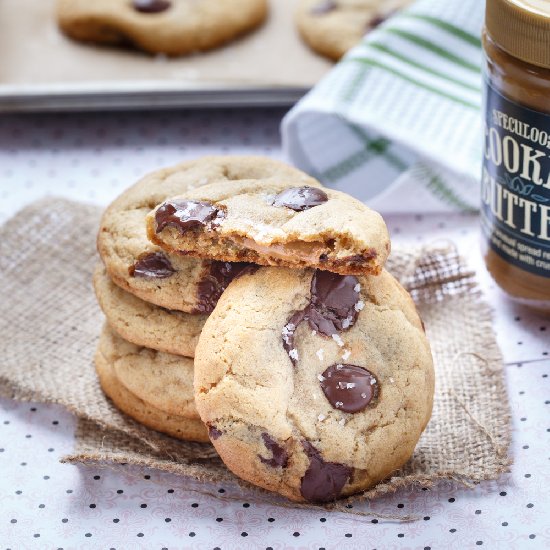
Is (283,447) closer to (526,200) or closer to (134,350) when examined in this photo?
(134,350)

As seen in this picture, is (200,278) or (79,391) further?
(79,391)

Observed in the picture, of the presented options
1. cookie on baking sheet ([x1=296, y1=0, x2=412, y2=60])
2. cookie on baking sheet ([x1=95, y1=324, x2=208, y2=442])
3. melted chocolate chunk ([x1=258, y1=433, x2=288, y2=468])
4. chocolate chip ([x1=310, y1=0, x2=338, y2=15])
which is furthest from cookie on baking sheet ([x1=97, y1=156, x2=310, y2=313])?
chocolate chip ([x1=310, y1=0, x2=338, y2=15])

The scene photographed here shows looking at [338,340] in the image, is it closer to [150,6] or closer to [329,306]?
[329,306]

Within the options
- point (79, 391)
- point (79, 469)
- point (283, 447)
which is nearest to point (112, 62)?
point (79, 391)

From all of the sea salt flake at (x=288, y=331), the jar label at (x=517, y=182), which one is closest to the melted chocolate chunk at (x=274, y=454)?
the sea salt flake at (x=288, y=331)

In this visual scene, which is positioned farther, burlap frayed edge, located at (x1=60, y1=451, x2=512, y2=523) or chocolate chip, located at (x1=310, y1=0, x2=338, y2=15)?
chocolate chip, located at (x1=310, y1=0, x2=338, y2=15)

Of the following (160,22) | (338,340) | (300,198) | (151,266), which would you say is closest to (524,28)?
(300,198)

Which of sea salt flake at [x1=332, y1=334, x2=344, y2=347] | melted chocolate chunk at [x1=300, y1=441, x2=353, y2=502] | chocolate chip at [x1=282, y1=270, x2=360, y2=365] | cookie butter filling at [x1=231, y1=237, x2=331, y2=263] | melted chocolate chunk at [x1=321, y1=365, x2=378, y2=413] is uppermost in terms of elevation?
cookie butter filling at [x1=231, y1=237, x2=331, y2=263]

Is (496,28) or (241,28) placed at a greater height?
(496,28)

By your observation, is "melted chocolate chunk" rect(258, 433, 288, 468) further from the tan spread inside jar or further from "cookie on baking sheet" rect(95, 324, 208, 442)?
the tan spread inside jar
